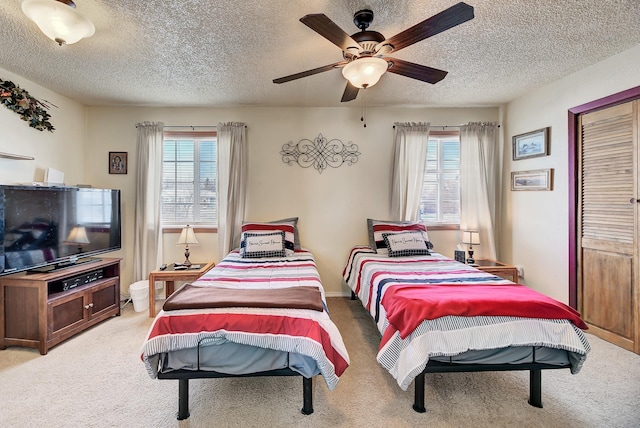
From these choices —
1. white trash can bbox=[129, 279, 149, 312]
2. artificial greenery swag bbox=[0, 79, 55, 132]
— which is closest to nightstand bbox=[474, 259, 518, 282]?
white trash can bbox=[129, 279, 149, 312]

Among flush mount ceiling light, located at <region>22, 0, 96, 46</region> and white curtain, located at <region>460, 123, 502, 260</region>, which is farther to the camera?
white curtain, located at <region>460, 123, 502, 260</region>

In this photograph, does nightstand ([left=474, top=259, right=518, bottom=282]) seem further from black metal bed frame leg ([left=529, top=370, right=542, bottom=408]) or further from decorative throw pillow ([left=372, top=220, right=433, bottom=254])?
black metal bed frame leg ([left=529, top=370, right=542, bottom=408])

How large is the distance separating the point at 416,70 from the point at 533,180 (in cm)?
240

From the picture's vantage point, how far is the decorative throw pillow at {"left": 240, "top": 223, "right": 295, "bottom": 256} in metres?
3.65

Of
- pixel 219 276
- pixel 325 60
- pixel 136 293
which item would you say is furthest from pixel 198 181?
pixel 325 60

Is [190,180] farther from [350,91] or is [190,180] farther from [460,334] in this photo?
[460,334]

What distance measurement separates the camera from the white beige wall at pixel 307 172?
3965mm

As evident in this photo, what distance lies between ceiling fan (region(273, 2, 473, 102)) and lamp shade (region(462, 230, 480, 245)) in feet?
7.06

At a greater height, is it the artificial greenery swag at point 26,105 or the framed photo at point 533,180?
the artificial greenery swag at point 26,105

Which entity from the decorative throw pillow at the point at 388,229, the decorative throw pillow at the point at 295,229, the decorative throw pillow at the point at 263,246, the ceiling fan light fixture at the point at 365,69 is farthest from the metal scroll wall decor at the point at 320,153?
the ceiling fan light fixture at the point at 365,69

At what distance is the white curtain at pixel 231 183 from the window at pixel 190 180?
18cm

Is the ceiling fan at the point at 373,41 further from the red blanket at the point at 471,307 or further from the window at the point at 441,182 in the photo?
the window at the point at 441,182

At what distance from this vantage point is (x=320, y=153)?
406 cm

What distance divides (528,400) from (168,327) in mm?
2252
